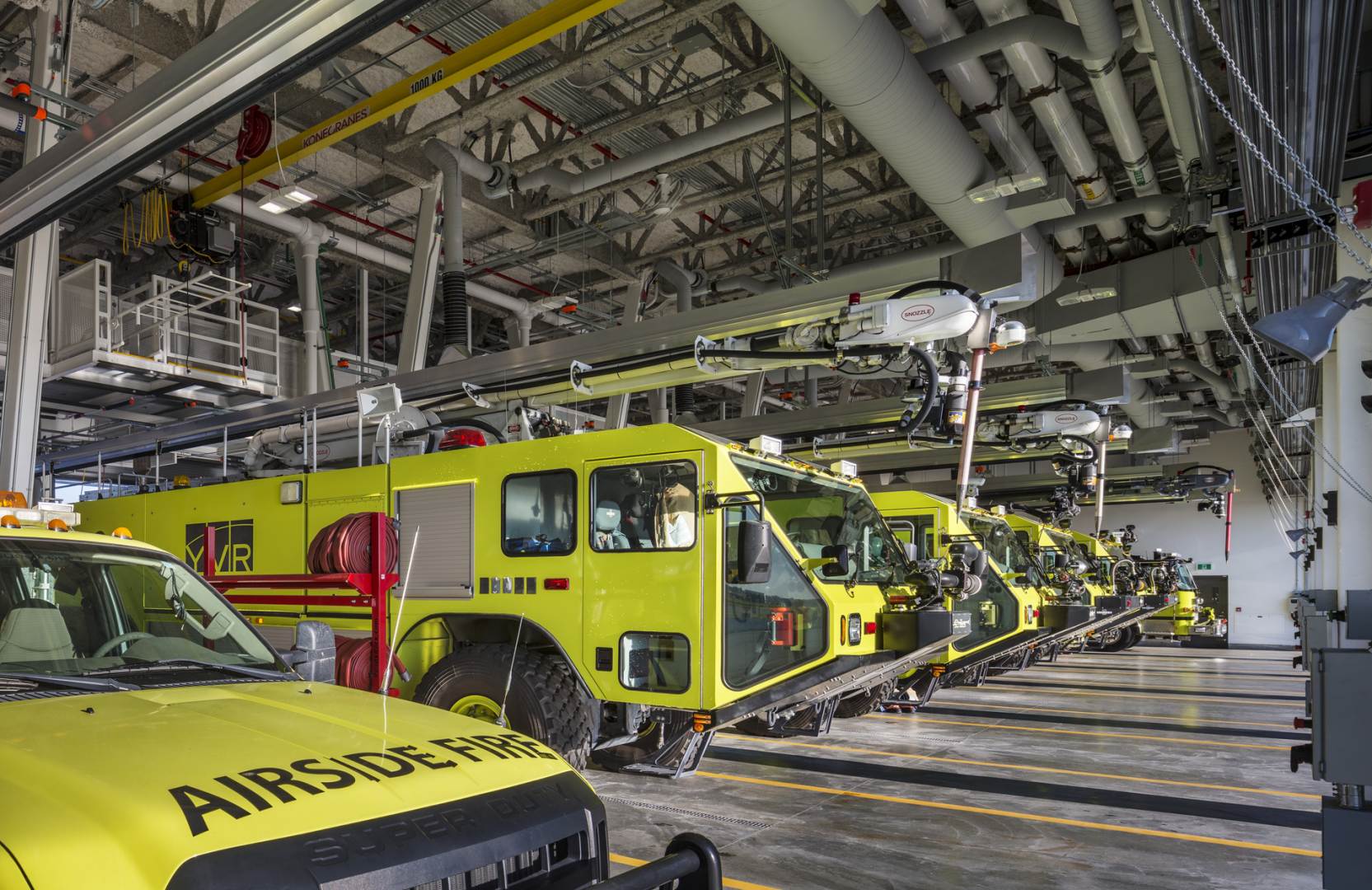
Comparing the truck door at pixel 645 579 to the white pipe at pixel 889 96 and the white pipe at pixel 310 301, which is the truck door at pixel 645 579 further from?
the white pipe at pixel 310 301

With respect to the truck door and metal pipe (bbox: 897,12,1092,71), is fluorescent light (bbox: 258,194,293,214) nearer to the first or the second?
the truck door

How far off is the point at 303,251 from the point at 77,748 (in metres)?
12.5

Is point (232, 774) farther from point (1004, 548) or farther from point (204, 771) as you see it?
point (1004, 548)

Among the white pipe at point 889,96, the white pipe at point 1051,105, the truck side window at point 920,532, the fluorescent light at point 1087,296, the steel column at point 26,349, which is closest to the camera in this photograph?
the white pipe at point 889,96

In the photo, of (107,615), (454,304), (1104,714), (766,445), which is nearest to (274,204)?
(454,304)

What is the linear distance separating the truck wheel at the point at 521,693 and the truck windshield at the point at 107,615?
2.58 metres

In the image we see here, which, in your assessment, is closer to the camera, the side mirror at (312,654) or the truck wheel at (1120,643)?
the side mirror at (312,654)

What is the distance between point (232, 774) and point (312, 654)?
4.34 feet

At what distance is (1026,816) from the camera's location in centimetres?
641

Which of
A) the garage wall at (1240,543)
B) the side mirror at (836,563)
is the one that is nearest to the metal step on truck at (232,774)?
the side mirror at (836,563)

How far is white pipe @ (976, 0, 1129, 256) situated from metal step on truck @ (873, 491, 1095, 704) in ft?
12.5

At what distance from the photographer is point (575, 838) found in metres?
2.48

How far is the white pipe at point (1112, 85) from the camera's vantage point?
22.9ft

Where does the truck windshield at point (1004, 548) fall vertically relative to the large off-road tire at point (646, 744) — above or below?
above
